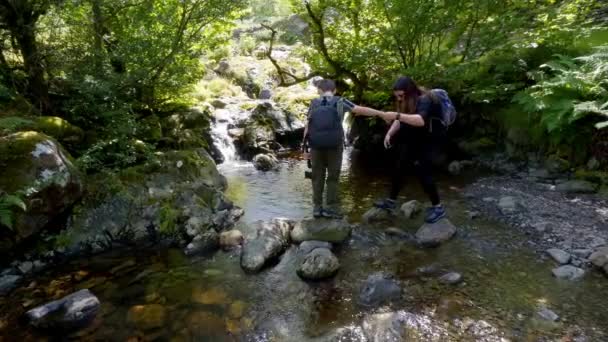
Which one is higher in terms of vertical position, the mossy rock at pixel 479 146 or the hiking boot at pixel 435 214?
the mossy rock at pixel 479 146

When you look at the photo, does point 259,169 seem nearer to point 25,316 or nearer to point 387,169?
point 387,169

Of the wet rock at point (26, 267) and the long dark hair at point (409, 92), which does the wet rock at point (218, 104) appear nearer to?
the wet rock at point (26, 267)

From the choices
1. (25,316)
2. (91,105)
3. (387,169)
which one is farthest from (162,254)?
(387,169)

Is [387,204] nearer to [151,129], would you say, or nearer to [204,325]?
[204,325]

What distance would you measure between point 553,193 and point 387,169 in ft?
14.7

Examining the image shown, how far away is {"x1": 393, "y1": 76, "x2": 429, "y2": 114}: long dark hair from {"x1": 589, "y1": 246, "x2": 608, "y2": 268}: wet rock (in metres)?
3.02

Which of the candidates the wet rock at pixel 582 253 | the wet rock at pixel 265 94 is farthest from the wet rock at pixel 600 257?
the wet rock at pixel 265 94

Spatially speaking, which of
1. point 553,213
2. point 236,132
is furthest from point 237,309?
point 236,132

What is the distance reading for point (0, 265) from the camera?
5.96 meters

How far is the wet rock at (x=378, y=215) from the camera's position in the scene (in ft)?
24.0

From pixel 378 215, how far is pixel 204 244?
10.5 ft

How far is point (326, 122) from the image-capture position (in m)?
6.03

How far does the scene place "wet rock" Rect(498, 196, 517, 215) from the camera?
7.15 m

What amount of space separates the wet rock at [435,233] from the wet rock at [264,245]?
7.27 feet
